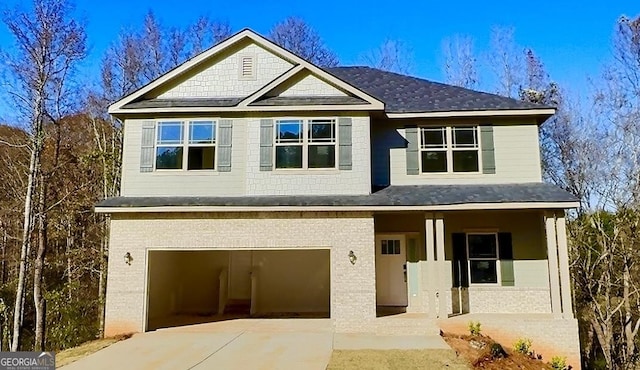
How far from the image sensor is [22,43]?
16.0 meters

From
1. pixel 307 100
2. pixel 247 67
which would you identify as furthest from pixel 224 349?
pixel 247 67

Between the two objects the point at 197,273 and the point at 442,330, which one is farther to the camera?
the point at 197,273

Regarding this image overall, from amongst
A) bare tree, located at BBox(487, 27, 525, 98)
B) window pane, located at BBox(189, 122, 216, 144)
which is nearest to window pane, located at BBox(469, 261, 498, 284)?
window pane, located at BBox(189, 122, 216, 144)

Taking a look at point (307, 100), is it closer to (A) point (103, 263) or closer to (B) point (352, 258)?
(B) point (352, 258)

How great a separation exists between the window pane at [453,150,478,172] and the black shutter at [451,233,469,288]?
1.86 metres

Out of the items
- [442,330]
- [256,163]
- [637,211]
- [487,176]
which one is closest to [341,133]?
[256,163]

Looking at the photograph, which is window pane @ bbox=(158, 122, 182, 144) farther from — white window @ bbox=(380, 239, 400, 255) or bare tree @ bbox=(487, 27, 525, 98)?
bare tree @ bbox=(487, 27, 525, 98)

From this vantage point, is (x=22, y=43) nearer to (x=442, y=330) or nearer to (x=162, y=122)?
(x=162, y=122)

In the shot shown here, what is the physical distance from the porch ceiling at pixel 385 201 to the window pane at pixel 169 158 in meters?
0.90

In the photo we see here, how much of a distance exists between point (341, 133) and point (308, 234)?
2.80m

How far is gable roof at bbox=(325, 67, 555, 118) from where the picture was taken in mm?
12915

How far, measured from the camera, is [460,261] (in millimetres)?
12797

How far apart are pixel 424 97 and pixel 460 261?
5022 mm

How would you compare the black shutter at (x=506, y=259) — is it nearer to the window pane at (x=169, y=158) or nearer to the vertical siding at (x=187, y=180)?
the vertical siding at (x=187, y=180)
